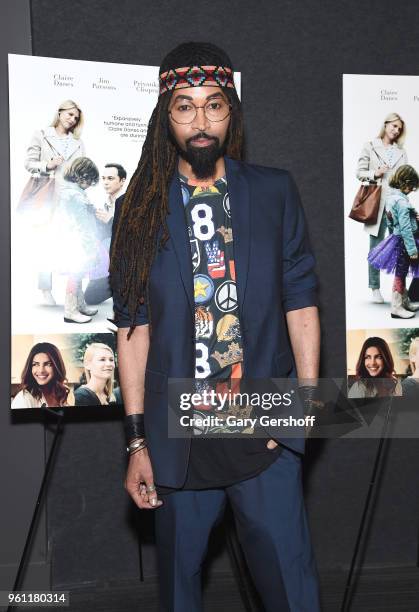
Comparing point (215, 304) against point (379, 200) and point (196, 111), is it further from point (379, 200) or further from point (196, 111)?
point (379, 200)

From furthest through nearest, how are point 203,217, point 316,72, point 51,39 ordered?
point 316,72
point 51,39
point 203,217

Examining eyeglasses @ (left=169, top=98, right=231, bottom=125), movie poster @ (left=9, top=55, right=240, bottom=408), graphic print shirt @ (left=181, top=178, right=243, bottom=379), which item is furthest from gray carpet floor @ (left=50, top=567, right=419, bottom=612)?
eyeglasses @ (left=169, top=98, right=231, bottom=125)

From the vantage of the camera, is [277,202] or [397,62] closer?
[277,202]

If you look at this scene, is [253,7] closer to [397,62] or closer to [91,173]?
[397,62]

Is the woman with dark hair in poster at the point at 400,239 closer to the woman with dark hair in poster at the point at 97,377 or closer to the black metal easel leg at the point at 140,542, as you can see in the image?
the woman with dark hair in poster at the point at 97,377

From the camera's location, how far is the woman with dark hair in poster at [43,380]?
253 centimetres

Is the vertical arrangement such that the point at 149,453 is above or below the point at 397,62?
below

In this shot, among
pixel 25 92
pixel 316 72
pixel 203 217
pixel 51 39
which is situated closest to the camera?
pixel 203 217

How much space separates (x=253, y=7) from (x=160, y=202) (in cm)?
151

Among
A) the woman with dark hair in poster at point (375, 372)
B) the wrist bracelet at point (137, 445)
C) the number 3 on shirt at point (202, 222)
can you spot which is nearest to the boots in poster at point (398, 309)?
the woman with dark hair in poster at point (375, 372)

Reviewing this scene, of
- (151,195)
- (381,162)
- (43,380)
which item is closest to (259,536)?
(151,195)

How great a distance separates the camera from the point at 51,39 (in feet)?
9.77

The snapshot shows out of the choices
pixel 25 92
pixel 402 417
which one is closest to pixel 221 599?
pixel 402 417

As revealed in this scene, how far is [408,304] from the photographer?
279cm
